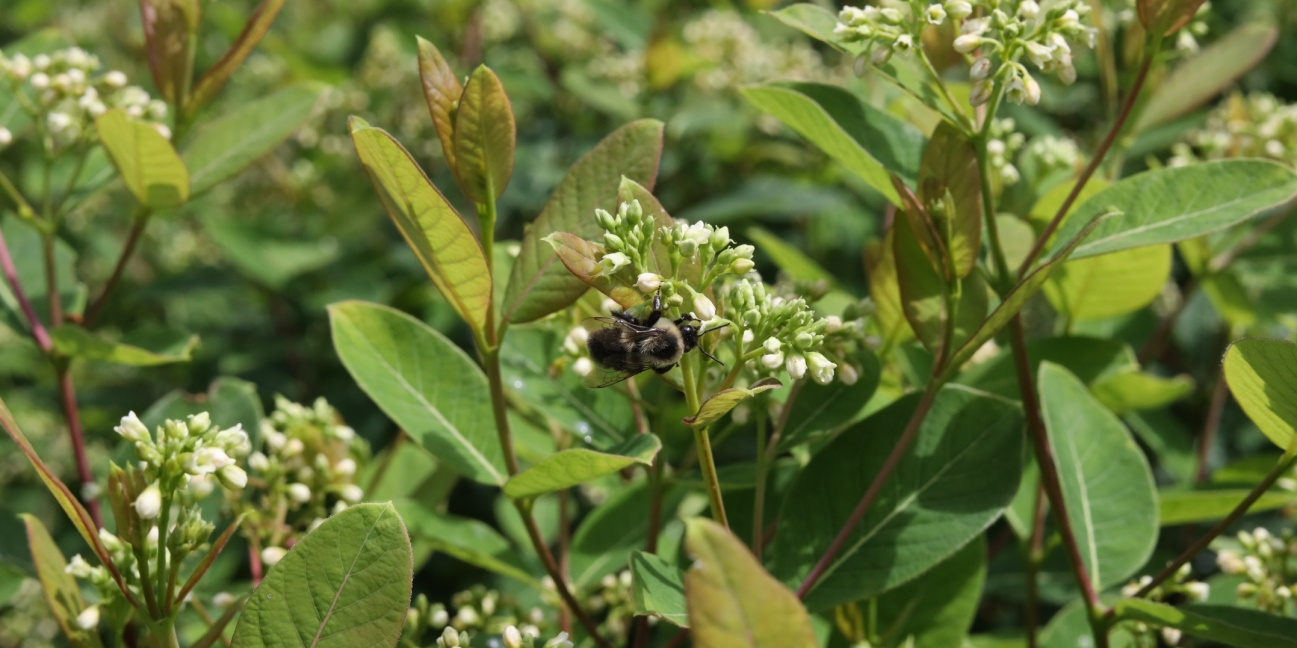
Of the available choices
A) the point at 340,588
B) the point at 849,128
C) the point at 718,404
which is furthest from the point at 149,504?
the point at 849,128

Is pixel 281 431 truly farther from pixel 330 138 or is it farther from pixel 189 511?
pixel 330 138

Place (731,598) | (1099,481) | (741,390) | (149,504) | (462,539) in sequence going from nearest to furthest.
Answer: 1. (731,598)
2. (741,390)
3. (149,504)
4. (1099,481)
5. (462,539)

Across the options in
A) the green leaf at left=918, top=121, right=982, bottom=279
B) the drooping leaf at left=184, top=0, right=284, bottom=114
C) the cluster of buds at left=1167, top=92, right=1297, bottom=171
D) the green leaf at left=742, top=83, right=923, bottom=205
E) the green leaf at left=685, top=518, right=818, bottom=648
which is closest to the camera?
the green leaf at left=685, top=518, right=818, bottom=648

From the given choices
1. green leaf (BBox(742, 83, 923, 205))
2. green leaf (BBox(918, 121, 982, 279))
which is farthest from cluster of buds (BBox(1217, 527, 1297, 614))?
green leaf (BBox(742, 83, 923, 205))

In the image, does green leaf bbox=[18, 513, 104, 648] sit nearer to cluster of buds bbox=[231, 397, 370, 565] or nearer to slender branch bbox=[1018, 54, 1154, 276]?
cluster of buds bbox=[231, 397, 370, 565]

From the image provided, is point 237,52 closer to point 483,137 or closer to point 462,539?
point 483,137

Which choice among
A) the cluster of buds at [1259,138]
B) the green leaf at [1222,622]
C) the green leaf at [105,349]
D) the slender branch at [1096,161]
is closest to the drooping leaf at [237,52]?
the green leaf at [105,349]
